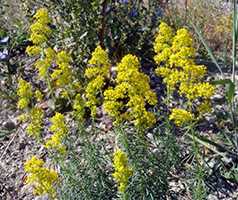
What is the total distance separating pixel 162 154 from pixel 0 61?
84.2 inches

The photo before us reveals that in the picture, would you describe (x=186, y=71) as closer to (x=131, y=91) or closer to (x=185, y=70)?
(x=185, y=70)

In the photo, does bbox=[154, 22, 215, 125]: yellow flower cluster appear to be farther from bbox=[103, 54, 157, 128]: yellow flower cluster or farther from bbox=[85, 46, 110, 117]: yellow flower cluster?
bbox=[85, 46, 110, 117]: yellow flower cluster

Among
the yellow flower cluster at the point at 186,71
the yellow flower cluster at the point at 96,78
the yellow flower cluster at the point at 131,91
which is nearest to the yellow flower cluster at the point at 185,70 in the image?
the yellow flower cluster at the point at 186,71

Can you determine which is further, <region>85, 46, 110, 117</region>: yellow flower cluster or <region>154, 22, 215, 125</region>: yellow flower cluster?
<region>85, 46, 110, 117</region>: yellow flower cluster

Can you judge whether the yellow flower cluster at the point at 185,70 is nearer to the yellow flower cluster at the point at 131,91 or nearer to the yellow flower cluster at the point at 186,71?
the yellow flower cluster at the point at 186,71

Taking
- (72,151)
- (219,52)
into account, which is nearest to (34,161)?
(72,151)

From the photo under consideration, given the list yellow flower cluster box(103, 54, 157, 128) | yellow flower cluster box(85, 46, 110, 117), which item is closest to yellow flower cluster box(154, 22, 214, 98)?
yellow flower cluster box(103, 54, 157, 128)

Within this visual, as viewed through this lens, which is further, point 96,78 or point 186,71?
point 96,78

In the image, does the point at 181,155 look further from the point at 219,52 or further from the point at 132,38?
the point at 219,52

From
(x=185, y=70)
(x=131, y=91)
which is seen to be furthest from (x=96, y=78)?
(x=185, y=70)

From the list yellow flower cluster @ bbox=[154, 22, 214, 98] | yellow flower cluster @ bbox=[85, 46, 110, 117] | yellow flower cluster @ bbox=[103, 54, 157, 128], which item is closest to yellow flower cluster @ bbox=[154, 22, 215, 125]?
yellow flower cluster @ bbox=[154, 22, 214, 98]

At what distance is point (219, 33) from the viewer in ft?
16.5

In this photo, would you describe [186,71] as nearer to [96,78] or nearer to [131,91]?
[131,91]

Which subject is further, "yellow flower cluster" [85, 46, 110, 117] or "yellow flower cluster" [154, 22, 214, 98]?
"yellow flower cluster" [85, 46, 110, 117]
